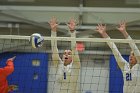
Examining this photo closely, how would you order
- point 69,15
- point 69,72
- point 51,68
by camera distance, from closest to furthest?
point 69,72, point 69,15, point 51,68

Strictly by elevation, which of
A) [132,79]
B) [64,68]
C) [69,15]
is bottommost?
[132,79]

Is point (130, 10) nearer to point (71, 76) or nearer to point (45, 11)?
point (45, 11)

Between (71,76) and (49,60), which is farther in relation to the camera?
(49,60)

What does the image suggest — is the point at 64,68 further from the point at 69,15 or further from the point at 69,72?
the point at 69,15

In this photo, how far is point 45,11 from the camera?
960 centimetres

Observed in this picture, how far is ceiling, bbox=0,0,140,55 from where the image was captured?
938 centimetres

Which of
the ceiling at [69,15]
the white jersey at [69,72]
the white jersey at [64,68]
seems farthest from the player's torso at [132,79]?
the ceiling at [69,15]

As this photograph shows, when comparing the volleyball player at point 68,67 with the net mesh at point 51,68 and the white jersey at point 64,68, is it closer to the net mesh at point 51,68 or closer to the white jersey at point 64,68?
A: the white jersey at point 64,68

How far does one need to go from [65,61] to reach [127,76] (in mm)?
1049

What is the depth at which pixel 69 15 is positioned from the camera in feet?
31.6

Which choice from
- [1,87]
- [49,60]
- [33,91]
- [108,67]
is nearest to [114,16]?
[108,67]

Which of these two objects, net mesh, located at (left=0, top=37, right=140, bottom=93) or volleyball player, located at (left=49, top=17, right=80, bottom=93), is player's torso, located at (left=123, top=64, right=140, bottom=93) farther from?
net mesh, located at (left=0, top=37, right=140, bottom=93)

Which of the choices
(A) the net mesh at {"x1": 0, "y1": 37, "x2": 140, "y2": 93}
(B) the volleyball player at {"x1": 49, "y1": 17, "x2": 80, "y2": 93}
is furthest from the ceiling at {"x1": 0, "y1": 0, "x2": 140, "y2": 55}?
(B) the volleyball player at {"x1": 49, "y1": 17, "x2": 80, "y2": 93}

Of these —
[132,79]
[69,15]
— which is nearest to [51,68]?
[69,15]
